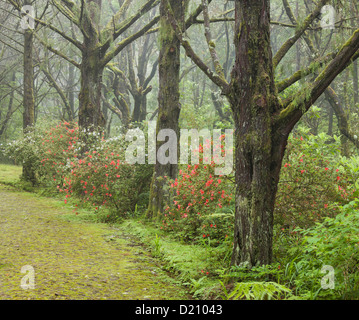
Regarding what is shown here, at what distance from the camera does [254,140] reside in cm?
432

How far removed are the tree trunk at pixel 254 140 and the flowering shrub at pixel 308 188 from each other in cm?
141

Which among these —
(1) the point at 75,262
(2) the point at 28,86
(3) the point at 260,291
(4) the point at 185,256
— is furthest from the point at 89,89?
(3) the point at 260,291

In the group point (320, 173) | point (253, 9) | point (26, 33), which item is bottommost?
point (320, 173)

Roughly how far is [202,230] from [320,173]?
219 cm

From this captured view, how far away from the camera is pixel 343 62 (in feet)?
13.2

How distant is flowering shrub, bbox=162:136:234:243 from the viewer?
6.23m

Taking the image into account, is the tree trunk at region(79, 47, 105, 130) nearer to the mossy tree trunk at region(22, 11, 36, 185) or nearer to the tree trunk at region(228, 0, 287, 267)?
the mossy tree trunk at region(22, 11, 36, 185)

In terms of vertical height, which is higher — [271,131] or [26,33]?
[26,33]

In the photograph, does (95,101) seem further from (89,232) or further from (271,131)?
(271,131)

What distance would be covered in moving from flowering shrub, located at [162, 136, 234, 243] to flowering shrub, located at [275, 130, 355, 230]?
94 centimetres

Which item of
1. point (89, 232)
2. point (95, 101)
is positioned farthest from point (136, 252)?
point (95, 101)

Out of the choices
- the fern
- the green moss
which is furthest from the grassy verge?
the fern

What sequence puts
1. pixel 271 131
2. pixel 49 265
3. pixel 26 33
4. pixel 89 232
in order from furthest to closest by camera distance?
1. pixel 26 33
2. pixel 89 232
3. pixel 49 265
4. pixel 271 131

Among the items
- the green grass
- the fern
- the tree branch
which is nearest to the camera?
the fern
